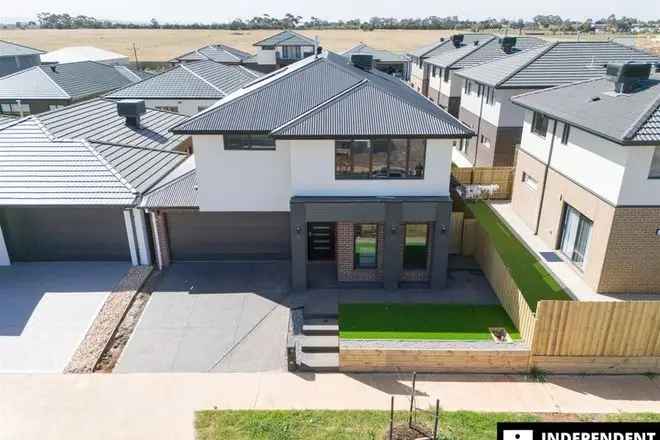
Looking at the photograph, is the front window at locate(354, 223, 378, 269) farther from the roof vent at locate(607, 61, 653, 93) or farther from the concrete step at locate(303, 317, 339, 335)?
the roof vent at locate(607, 61, 653, 93)

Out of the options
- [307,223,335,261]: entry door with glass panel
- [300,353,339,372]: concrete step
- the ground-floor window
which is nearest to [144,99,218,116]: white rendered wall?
[307,223,335,261]: entry door with glass panel

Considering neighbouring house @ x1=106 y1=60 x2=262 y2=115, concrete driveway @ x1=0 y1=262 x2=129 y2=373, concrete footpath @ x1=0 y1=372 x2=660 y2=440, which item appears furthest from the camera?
neighbouring house @ x1=106 y1=60 x2=262 y2=115

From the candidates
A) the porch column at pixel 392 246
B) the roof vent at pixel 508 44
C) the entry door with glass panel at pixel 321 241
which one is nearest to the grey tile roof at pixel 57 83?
the entry door with glass panel at pixel 321 241

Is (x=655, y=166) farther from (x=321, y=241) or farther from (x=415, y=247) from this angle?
(x=321, y=241)

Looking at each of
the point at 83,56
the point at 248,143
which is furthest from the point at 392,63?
the point at 248,143

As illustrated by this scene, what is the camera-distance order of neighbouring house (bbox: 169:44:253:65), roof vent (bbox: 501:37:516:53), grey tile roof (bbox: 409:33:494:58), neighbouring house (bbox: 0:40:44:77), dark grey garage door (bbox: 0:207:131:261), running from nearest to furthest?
1. dark grey garage door (bbox: 0:207:131:261)
2. roof vent (bbox: 501:37:516:53)
3. grey tile roof (bbox: 409:33:494:58)
4. neighbouring house (bbox: 0:40:44:77)
5. neighbouring house (bbox: 169:44:253:65)

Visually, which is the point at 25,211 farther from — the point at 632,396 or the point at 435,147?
the point at 632,396

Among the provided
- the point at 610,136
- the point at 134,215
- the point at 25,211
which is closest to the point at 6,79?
the point at 25,211
